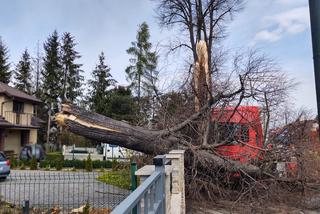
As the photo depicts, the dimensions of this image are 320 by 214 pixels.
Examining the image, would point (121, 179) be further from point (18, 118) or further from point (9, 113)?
point (18, 118)

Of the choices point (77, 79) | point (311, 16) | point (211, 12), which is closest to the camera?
point (311, 16)

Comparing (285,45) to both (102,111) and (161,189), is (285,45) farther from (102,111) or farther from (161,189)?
(102,111)

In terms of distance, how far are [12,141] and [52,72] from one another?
51.9 feet

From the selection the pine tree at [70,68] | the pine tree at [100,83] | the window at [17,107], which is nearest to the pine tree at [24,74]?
the pine tree at [70,68]

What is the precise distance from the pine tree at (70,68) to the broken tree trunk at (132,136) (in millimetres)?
38375

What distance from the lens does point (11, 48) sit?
50.0 meters

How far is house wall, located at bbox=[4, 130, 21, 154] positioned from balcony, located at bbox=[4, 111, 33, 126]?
1.00 m

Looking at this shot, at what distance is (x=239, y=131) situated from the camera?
8.27 meters

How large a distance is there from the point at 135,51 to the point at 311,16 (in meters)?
37.4

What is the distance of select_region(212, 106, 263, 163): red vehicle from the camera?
316 inches

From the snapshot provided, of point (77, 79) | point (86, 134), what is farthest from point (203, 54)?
point (77, 79)

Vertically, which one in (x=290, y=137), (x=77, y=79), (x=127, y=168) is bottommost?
(x=127, y=168)

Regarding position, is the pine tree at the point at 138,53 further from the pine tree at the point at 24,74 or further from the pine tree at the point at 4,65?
the pine tree at the point at 4,65

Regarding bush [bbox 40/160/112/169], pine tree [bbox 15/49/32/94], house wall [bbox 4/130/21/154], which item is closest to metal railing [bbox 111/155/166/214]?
bush [bbox 40/160/112/169]
